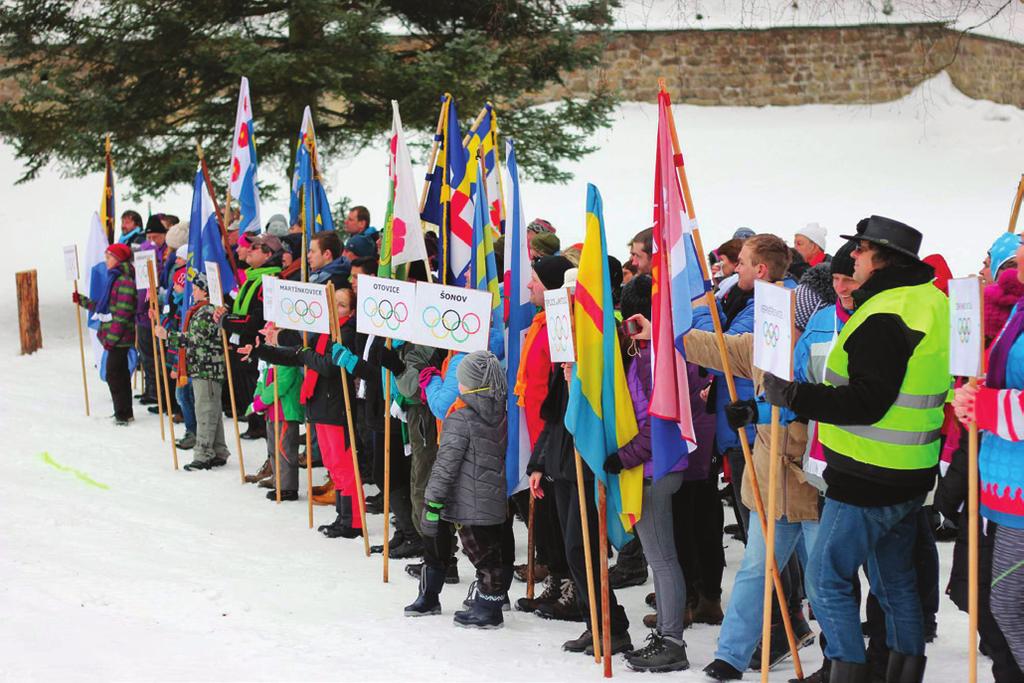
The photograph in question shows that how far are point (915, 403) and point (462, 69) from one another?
11141mm

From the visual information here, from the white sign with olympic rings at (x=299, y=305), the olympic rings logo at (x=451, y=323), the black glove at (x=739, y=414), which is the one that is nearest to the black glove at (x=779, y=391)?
the black glove at (x=739, y=414)

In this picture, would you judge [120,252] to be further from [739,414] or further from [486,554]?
[739,414]

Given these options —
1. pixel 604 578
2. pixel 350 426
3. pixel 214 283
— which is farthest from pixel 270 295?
pixel 604 578

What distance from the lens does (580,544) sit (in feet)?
19.5

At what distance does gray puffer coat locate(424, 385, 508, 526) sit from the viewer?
6.31 m

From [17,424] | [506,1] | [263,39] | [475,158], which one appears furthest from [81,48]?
[475,158]

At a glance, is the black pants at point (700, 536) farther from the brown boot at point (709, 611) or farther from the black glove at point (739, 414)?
the black glove at point (739, 414)

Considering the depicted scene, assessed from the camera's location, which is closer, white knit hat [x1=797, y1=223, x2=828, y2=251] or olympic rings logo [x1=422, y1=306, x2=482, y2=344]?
olympic rings logo [x1=422, y1=306, x2=482, y2=344]

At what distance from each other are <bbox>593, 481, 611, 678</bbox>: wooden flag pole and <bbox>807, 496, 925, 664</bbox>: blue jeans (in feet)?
3.54

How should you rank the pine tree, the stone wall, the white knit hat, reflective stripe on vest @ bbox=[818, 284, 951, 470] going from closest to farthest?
reflective stripe on vest @ bbox=[818, 284, 951, 470] → the white knit hat → the pine tree → the stone wall

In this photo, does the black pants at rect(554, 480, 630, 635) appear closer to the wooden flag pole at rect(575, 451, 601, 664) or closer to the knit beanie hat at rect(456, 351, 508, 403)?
the wooden flag pole at rect(575, 451, 601, 664)

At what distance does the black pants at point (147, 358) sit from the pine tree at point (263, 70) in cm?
324

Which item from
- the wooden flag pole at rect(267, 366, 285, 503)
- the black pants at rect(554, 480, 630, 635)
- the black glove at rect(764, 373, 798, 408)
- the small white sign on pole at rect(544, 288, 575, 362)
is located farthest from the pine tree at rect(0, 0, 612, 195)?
the black glove at rect(764, 373, 798, 408)

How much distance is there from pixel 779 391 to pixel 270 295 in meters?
4.46
